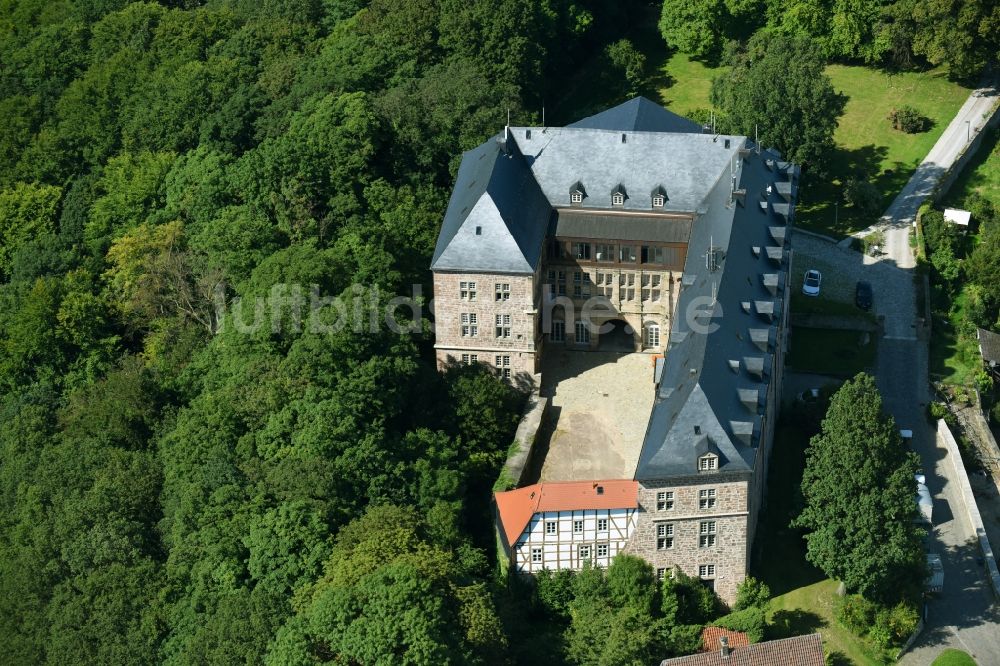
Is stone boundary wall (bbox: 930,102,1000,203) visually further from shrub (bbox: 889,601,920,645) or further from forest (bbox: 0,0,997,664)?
shrub (bbox: 889,601,920,645)

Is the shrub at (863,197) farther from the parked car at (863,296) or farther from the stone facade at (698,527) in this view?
the stone facade at (698,527)

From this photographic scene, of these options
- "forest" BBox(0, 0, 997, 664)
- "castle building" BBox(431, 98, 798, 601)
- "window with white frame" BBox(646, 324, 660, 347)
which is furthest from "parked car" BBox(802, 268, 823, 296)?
"forest" BBox(0, 0, 997, 664)

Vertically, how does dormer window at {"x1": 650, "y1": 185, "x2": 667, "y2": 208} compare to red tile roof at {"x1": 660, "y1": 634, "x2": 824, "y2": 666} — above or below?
above

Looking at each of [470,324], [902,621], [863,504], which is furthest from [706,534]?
[470,324]

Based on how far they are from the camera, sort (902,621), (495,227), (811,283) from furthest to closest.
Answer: (811,283) → (495,227) → (902,621)

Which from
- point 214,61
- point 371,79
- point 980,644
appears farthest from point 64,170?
point 980,644

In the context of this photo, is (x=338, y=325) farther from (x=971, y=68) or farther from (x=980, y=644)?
(x=971, y=68)

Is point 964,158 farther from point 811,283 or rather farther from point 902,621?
point 902,621

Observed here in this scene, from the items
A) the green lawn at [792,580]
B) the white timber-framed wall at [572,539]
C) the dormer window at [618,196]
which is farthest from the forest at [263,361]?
the dormer window at [618,196]
